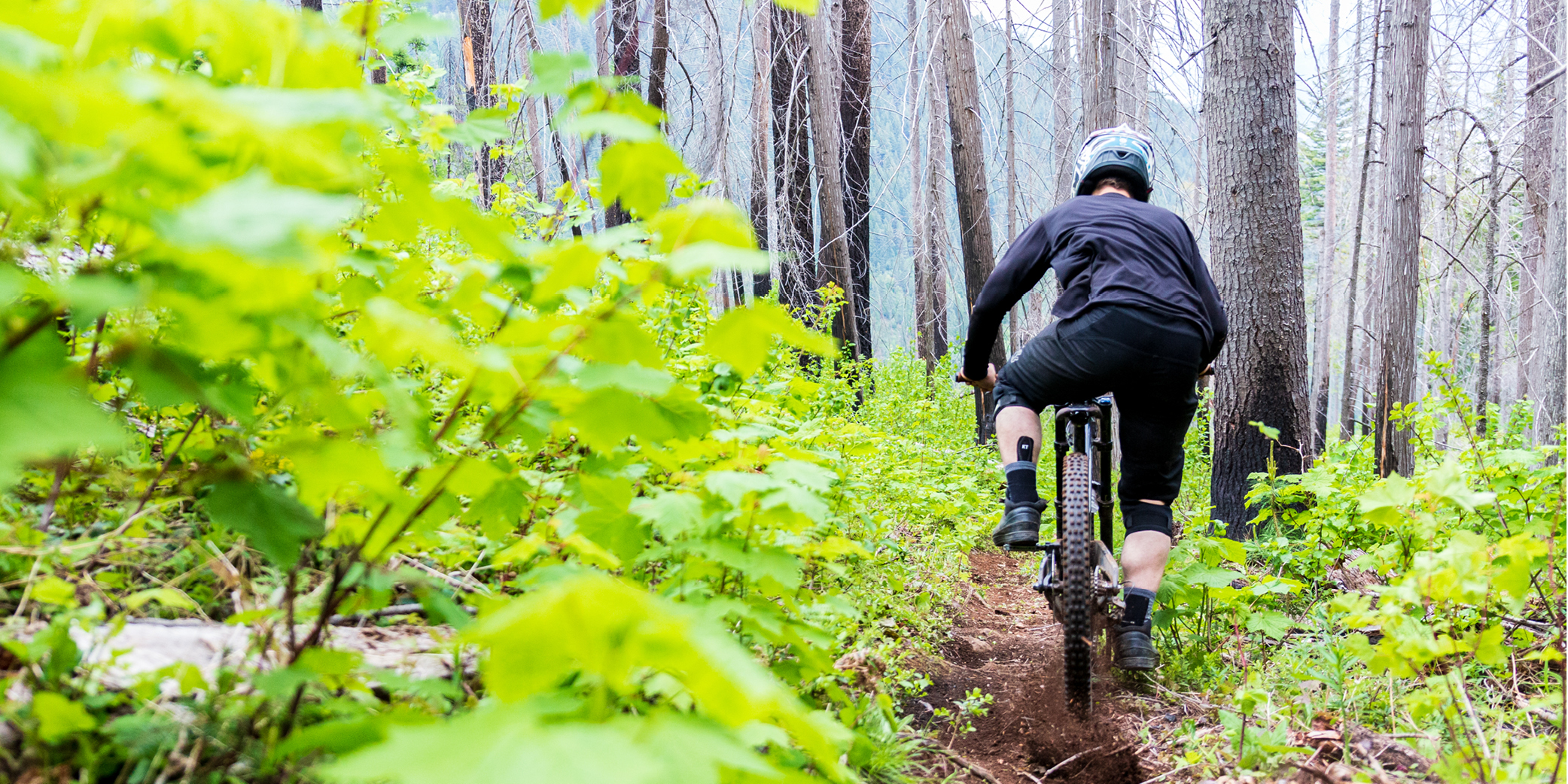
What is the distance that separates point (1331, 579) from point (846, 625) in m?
2.72

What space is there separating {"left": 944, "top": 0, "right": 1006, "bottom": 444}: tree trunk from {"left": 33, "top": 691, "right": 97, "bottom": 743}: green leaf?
26.2 feet

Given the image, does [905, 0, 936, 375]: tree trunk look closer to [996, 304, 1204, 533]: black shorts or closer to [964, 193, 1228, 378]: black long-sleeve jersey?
[964, 193, 1228, 378]: black long-sleeve jersey

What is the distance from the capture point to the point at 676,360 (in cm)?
313

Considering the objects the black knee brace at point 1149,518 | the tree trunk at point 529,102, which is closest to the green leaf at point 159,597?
the tree trunk at point 529,102

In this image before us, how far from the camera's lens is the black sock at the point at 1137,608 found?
117 inches

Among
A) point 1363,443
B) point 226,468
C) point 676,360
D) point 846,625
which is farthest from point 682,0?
Result: point 226,468

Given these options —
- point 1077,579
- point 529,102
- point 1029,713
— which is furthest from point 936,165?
point 1029,713

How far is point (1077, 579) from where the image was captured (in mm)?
2768

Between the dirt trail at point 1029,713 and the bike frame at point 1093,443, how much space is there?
1.78 feet

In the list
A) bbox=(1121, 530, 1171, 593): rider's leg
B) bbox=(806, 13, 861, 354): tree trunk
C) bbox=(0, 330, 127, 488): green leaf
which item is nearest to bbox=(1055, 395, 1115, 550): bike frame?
bbox=(1121, 530, 1171, 593): rider's leg

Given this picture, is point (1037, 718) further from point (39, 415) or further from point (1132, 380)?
point (39, 415)

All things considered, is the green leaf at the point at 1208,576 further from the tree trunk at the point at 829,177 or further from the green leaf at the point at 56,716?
the tree trunk at the point at 829,177

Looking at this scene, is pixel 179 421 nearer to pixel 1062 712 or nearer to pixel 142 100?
pixel 142 100

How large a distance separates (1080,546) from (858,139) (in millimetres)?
7776
